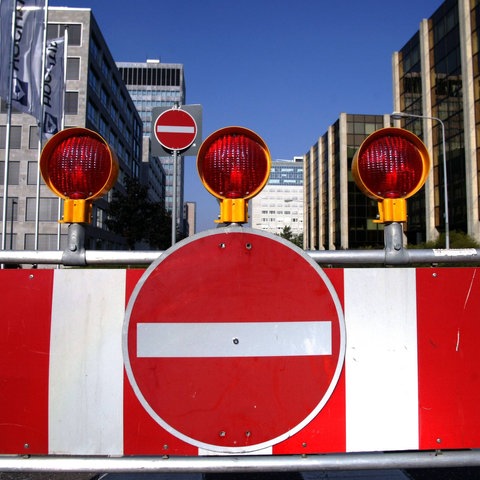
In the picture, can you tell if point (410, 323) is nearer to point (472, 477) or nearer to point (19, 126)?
point (472, 477)

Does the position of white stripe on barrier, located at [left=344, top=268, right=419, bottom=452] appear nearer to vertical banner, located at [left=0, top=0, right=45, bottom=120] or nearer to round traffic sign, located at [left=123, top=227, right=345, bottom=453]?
round traffic sign, located at [left=123, top=227, right=345, bottom=453]

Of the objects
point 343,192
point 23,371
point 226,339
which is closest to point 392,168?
point 226,339

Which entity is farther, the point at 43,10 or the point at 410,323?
the point at 43,10

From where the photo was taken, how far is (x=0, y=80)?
41.2ft

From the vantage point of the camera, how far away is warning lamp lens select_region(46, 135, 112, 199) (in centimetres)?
140

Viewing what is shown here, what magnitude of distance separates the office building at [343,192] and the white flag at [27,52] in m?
47.2

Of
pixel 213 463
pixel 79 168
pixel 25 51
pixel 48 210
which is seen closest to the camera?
pixel 213 463

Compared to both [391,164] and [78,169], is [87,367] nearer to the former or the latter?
[78,169]

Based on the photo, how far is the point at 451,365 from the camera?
4.25 feet

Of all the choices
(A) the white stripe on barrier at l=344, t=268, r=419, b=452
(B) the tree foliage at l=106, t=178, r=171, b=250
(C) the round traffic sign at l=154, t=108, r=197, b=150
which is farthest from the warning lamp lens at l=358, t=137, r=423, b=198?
(B) the tree foliage at l=106, t=178, r=171, b=250

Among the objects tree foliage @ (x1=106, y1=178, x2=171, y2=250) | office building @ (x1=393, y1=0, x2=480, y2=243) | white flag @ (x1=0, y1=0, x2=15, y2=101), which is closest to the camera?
white flag @ (x1=0, y1=0, x2=15, y2=101)

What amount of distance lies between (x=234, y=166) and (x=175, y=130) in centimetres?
325

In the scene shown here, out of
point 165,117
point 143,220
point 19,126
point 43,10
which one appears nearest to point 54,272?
point 165,117

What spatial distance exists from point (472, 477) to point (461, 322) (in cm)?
187
